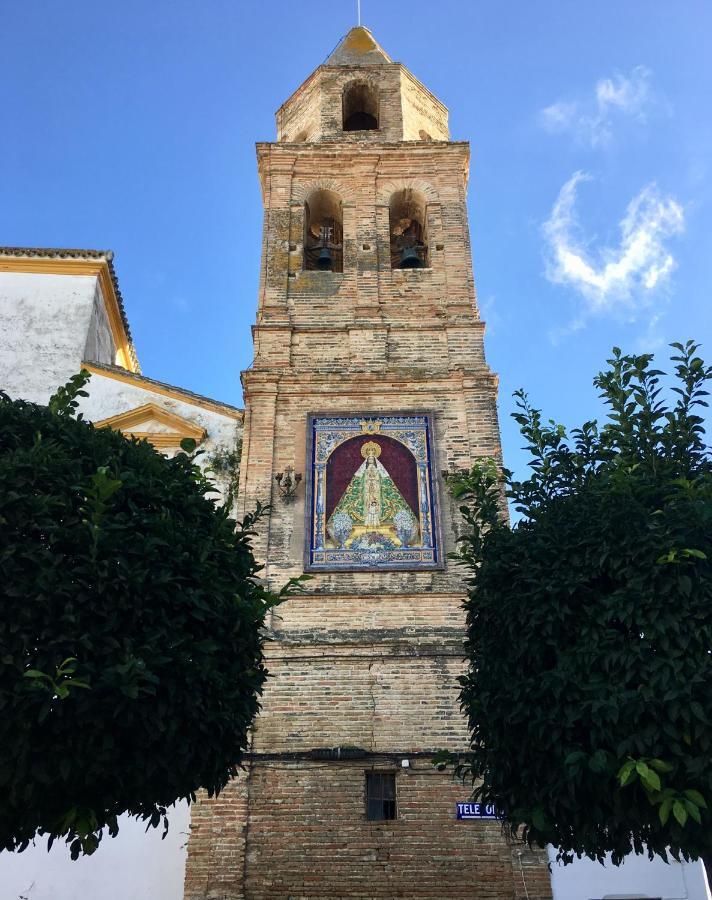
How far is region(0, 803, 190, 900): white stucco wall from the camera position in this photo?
9.27m

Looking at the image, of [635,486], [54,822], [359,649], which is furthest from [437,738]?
→ [54,822]

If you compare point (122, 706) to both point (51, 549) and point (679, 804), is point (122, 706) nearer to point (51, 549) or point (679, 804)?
point (51, 549)

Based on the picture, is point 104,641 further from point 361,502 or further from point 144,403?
point 144,403

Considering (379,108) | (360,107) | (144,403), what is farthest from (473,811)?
(360,107)

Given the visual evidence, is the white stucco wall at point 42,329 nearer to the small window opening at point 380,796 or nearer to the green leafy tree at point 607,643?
the small window opening at point 380,796

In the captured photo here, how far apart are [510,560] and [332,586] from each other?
3.72m

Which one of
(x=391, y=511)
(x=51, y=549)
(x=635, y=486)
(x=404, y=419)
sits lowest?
(x=51, y=549)

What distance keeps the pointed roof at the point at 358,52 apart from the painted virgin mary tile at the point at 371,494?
7888 mm

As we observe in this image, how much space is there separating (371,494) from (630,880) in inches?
192

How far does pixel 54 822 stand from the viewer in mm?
6453

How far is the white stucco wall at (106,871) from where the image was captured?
9266 mm

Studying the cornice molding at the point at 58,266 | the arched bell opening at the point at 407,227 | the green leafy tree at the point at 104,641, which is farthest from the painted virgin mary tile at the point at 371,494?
the cornice molding at the point at 58,266

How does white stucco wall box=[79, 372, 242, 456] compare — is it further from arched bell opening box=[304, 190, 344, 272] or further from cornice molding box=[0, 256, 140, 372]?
arched bell opening box=[304, 190, 344, 272]

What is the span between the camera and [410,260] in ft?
47.6
